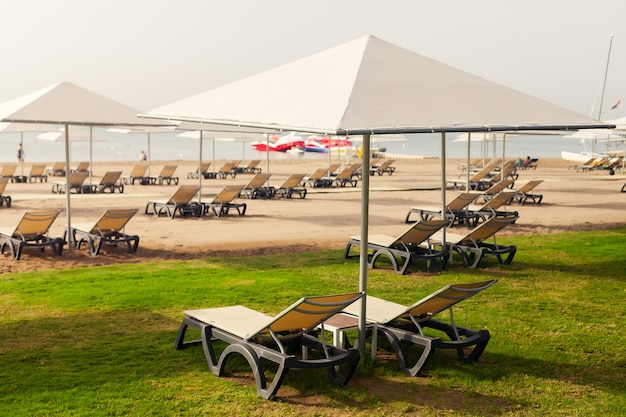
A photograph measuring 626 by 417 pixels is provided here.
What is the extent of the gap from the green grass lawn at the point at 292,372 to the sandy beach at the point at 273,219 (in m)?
1.26

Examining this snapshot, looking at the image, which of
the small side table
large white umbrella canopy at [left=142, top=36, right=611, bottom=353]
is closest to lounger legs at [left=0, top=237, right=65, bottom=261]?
large white umbrella canopy at [left=142, top=36, right=611, bottom=353]

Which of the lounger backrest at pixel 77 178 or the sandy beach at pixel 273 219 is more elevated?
the lounger backrest at pixel 77 178

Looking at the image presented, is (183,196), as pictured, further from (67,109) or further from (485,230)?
(485,230)

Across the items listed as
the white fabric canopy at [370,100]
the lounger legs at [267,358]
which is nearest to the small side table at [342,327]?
the lounger legs at [267,358]

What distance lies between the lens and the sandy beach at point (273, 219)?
1219cm

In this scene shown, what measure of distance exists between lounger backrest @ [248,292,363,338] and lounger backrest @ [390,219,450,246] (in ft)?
15.4

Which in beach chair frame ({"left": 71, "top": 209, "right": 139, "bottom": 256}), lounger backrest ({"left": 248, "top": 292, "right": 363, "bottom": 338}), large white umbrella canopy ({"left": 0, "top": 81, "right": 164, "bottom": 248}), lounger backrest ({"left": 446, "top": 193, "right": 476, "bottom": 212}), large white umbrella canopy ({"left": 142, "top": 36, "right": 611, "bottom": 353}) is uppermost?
large white umbrella canopy ({"left": 0, "top": 81, "right": 164, "bottom": 248})

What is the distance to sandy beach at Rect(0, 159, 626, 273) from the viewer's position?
1219 centimetres

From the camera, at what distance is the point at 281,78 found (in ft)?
22.7

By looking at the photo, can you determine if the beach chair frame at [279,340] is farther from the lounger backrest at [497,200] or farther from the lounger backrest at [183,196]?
the lounger backrest at [183,196]

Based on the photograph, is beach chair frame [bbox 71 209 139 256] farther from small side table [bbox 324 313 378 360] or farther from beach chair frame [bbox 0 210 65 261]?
small side table [bbox 324 313 378 360]

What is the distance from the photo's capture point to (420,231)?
10.7 meters

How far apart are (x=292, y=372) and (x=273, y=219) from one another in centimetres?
1042

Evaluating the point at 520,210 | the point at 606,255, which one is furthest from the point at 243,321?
the point at 520,210
